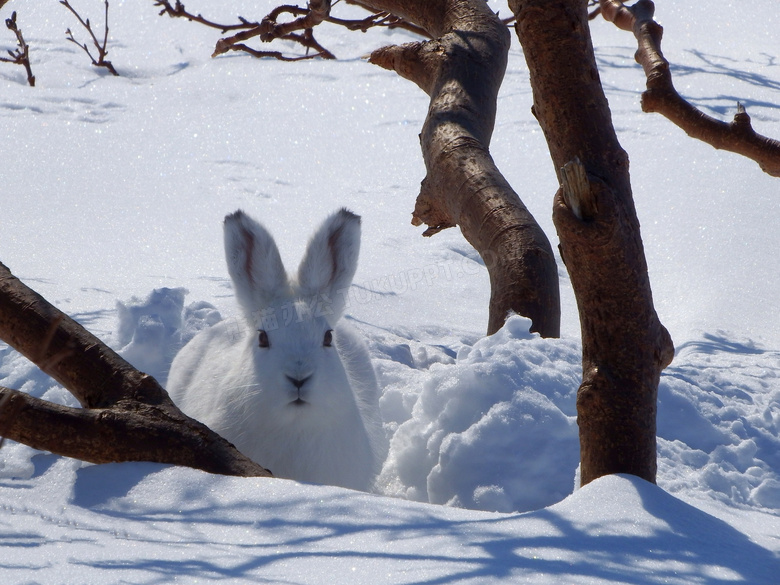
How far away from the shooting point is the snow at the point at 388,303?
1.88m

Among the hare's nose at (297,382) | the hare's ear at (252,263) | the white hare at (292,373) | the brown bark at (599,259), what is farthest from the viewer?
the hare's ear at (252,263)

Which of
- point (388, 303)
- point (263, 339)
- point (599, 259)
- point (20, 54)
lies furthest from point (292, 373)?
point (20, 54)

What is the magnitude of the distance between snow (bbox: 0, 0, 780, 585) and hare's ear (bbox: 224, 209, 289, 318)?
0.84 meters

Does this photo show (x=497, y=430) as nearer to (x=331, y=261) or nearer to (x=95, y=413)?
(x=331, y=261)

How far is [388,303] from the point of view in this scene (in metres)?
6.03

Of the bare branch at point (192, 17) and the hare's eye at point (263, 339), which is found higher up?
the bare branch at point (192, 17)

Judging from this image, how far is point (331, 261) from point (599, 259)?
65.6 inches

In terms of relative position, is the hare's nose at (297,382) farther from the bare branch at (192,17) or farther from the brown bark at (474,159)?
the bare branch at (192,17)

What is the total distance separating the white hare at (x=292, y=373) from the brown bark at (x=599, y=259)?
1.25m

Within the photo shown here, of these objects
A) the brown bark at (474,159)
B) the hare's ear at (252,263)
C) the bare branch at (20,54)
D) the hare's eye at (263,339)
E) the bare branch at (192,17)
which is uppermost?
the bare branch at (20,54)

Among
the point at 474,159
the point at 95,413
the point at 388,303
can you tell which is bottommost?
the point at 95,413

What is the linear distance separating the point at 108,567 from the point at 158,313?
10.0 feet

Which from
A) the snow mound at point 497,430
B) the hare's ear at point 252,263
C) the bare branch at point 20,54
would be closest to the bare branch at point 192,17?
the hare's ear at point 252,263

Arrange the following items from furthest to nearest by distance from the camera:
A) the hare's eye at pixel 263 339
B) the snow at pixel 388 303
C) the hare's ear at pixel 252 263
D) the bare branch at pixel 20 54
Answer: the bare branch at pixel 20 54
the hare's ear at pixel 252 263
the hare's eye at pixel 263 339
the snow at pixel 388 303
